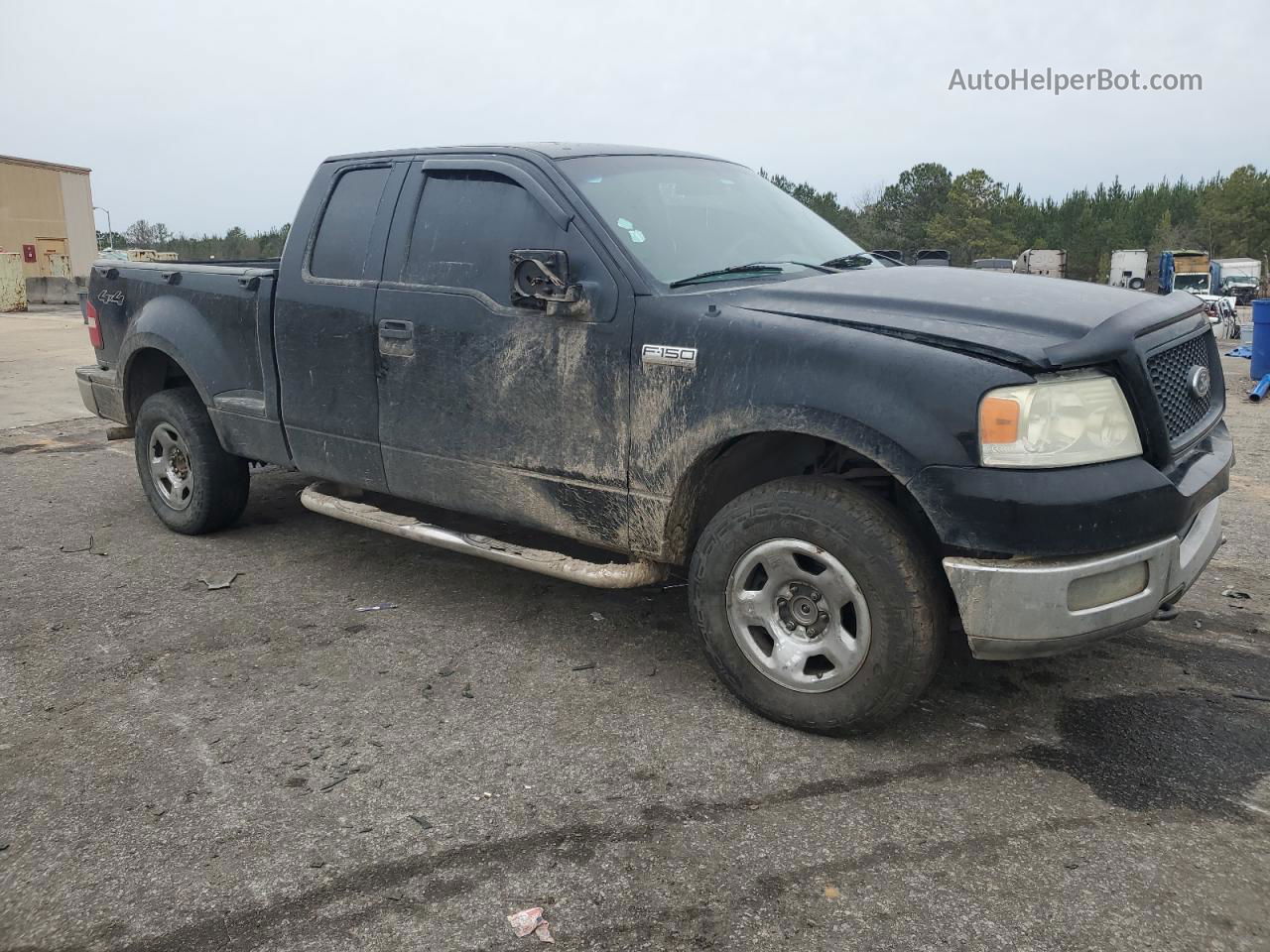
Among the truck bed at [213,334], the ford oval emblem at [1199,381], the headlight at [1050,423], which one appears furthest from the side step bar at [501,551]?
the ford oval emblem at [1199,381]

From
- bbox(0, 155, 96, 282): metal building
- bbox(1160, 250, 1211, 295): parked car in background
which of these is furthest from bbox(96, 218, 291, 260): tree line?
bbox(1160, 250, 1211, 295): parked car in background

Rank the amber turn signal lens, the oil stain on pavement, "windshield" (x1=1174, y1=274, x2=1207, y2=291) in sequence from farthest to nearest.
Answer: "windshield" (x1=1174, y1=274, x2=1207, y2=291) → the oil stain on pavement → the amber turn signal lens

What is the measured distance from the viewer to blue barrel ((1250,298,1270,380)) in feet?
39.9

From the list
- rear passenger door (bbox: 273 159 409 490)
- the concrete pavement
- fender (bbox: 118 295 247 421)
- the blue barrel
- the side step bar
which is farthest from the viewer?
the blue barrel

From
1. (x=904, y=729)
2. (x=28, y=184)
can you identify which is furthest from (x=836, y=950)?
(x=28, y=184)

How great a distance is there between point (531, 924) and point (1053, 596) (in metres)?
1.68

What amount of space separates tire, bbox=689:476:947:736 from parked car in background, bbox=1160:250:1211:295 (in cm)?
3382

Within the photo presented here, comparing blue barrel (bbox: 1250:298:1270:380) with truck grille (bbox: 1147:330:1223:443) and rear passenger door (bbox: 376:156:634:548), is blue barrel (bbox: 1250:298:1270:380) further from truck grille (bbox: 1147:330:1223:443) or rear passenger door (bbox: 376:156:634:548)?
rear passenger door (bbox: 376:156:634:548)

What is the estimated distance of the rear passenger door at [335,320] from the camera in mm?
4391

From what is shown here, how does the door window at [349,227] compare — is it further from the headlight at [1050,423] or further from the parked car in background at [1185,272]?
the parked car in background at [1185,272]

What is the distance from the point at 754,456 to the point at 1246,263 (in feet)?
172

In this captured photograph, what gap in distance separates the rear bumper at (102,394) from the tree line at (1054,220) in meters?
61.0

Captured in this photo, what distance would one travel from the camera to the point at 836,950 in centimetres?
231

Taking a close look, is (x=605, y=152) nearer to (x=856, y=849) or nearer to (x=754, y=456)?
(x=754, y=456)
